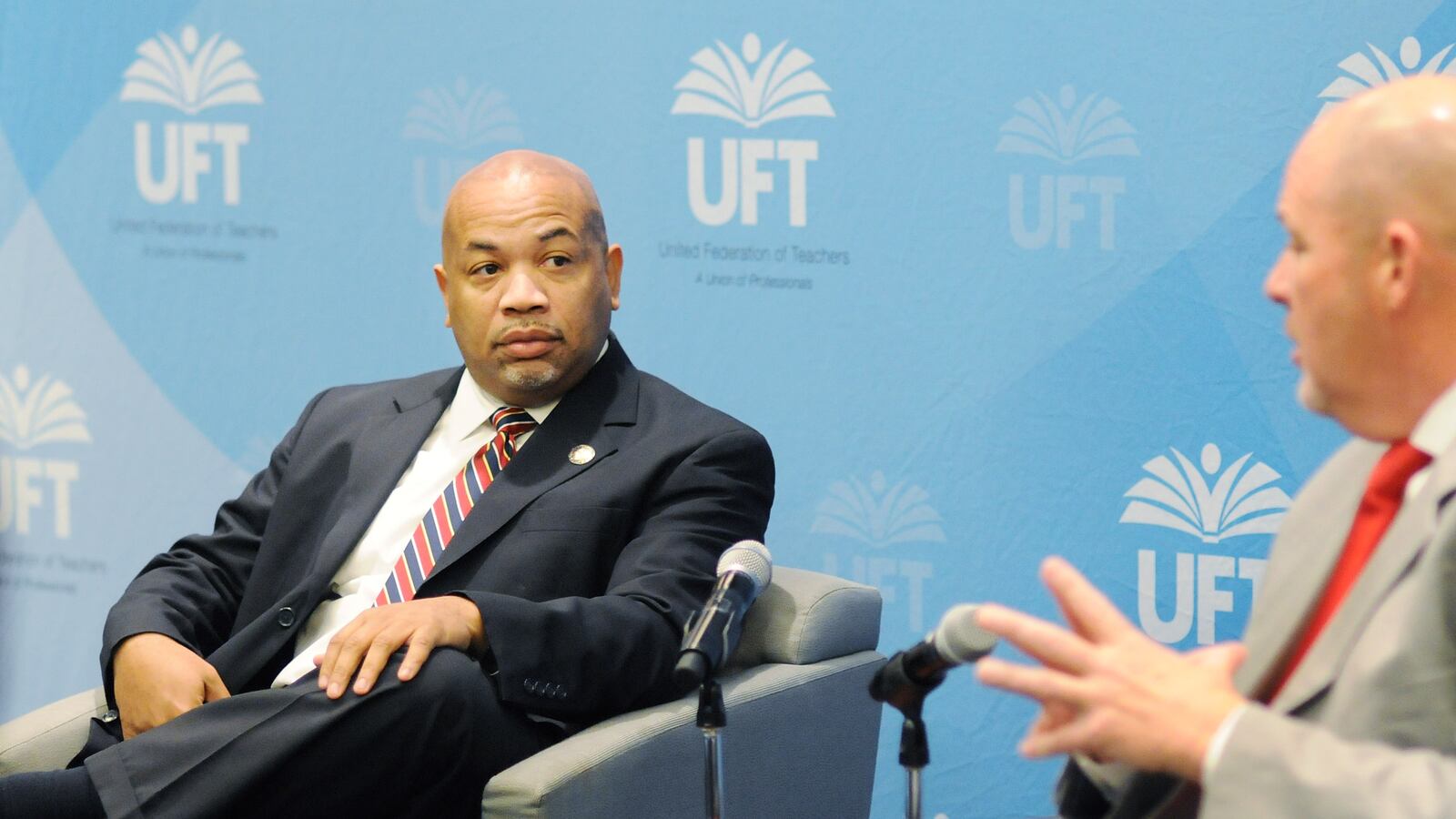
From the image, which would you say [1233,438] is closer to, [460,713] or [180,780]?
[460,713]

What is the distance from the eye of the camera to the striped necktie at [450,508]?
2904 mm

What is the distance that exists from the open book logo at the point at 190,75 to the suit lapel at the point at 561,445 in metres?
1.57

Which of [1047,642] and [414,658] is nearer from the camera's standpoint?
[1047,642]

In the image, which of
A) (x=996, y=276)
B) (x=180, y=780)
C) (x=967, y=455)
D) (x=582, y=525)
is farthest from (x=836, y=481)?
(x=180, y=780)

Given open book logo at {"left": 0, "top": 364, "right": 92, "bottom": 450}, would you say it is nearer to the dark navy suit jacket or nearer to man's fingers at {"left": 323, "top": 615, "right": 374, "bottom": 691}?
the dark navy suit jacket

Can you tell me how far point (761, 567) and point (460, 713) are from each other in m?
0.53

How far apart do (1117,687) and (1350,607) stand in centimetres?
27

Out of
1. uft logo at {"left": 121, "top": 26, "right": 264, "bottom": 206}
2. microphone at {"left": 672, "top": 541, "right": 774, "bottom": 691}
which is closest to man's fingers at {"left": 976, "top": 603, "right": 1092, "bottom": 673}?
microphone at {"left": 672, "top": 541, "right": 774, "bottom": 691}

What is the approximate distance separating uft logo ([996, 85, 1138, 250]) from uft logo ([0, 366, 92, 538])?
8.73ft

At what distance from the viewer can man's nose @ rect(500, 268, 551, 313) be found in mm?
2969

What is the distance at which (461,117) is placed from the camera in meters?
3.86

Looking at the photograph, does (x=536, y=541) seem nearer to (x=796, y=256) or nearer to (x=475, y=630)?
(x=475, y=630)

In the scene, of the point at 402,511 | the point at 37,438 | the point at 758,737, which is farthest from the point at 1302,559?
the point at 37,438

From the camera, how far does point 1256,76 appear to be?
2.97 metres
